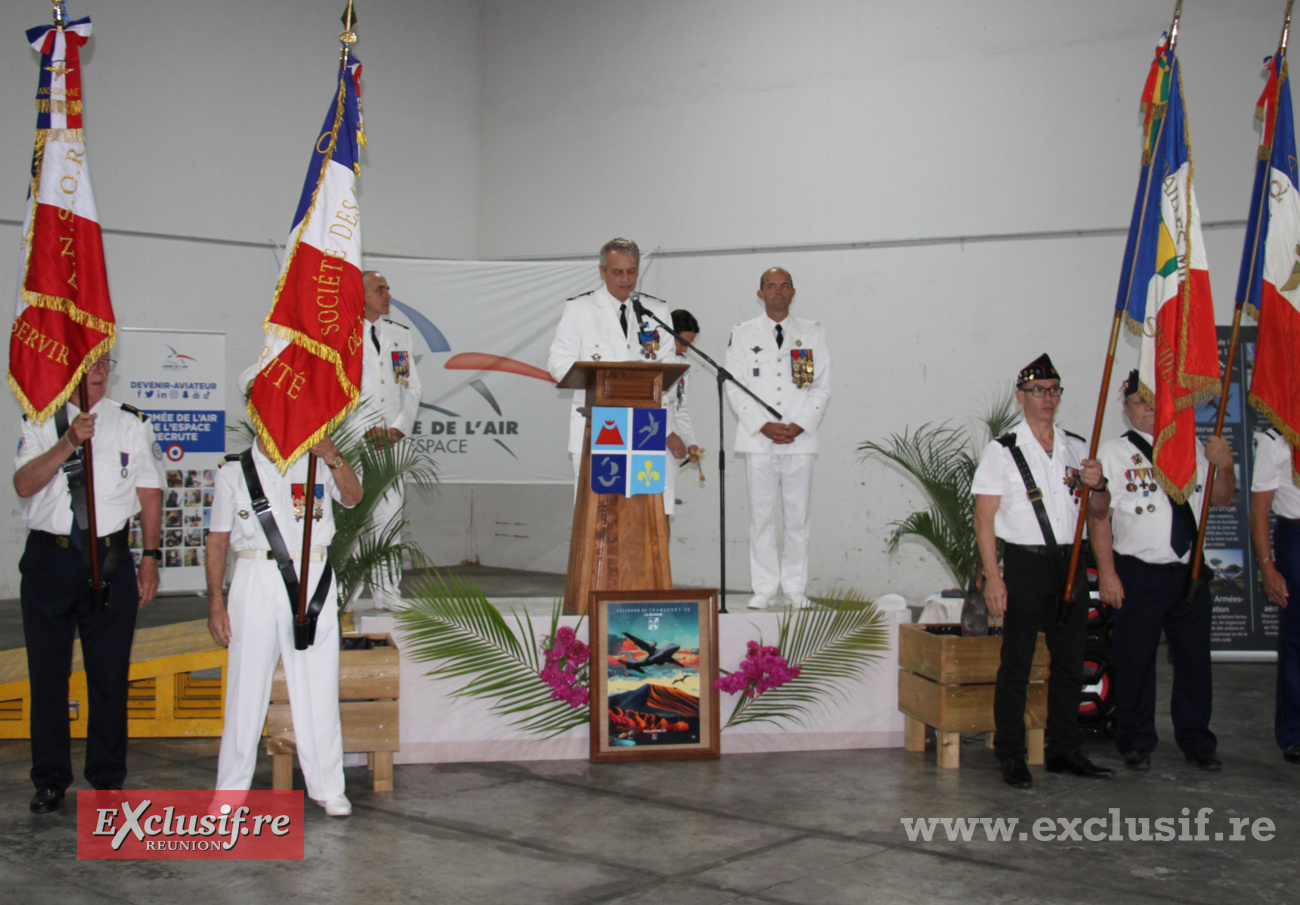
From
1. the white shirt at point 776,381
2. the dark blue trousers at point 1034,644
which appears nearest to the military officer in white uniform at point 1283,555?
the dark blue trousers at point 1034,644

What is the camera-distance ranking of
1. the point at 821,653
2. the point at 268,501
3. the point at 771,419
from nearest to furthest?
the point at 268,501
the point at 821,653
the point at 771,419

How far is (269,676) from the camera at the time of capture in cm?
412

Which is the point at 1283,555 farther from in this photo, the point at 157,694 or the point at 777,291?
the point at 157,694

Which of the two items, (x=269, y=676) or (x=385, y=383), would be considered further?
(x=385, y=383)

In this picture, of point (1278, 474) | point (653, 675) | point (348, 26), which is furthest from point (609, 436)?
point (1278, 474)

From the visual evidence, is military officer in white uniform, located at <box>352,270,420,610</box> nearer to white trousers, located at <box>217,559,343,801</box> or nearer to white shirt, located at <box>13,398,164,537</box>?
white shirt, located at <box>13,398,164,537</box>

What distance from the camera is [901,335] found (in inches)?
370

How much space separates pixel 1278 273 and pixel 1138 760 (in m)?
2.30

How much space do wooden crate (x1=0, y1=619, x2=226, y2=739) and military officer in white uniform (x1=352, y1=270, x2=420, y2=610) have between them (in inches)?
45.3

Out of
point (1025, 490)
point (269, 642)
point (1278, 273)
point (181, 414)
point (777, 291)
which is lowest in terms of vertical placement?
point (269, 642)

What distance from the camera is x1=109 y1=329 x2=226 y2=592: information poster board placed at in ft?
29.3

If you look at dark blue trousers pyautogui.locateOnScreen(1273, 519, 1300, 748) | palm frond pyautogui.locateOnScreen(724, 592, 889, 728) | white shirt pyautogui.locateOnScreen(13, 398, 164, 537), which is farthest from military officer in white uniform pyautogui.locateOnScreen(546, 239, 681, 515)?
dark blue trousers pyautogui.locateOnScreen(1273, 519, 1300, 748)

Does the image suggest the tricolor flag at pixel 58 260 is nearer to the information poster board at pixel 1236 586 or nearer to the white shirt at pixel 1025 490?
the white shirt at pixel 1025 490

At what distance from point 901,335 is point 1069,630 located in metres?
4.88
